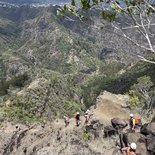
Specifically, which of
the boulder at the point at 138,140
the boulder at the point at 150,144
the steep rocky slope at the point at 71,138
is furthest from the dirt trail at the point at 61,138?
the boulder at the point at 150,144

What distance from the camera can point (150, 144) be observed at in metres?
41.1

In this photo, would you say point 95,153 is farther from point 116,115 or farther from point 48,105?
point 48,105

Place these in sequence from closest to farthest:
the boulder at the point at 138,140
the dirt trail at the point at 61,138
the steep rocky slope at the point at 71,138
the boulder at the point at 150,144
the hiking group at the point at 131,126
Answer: the hiking group at the point at 131,126 → the boulder at the point at 138,140 → the boulder at the point at 150,144 → the steep rocky slope at the point at 71,138 → the dirt trail at the point at 61,138

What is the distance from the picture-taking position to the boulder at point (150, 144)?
4012cm

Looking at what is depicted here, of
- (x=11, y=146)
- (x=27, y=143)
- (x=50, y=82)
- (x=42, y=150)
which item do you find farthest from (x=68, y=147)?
(x=50, y=82)

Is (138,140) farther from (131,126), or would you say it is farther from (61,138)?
(61,138)

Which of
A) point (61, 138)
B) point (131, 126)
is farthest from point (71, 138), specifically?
point (131, 126)

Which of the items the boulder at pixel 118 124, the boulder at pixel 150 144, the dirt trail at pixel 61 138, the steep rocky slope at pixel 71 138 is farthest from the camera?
the boulder at pixel 118 124

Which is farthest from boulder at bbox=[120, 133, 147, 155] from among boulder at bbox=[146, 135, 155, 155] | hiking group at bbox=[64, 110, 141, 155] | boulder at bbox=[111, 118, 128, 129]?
boulder at bbox=[111, 118, 128, 129]

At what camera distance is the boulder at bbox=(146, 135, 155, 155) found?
40.1 metres

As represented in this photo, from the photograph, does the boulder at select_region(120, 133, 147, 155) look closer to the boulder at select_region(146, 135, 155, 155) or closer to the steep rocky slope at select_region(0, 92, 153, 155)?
the steep rocky slope at select_region(0, 92, 153, 155)

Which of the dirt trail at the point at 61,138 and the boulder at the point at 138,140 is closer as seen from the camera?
the boulder at the point at 138,140

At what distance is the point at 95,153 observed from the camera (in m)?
40.9

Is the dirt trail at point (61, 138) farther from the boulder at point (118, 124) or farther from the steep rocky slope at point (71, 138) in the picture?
the boulder at point (118, 124)
